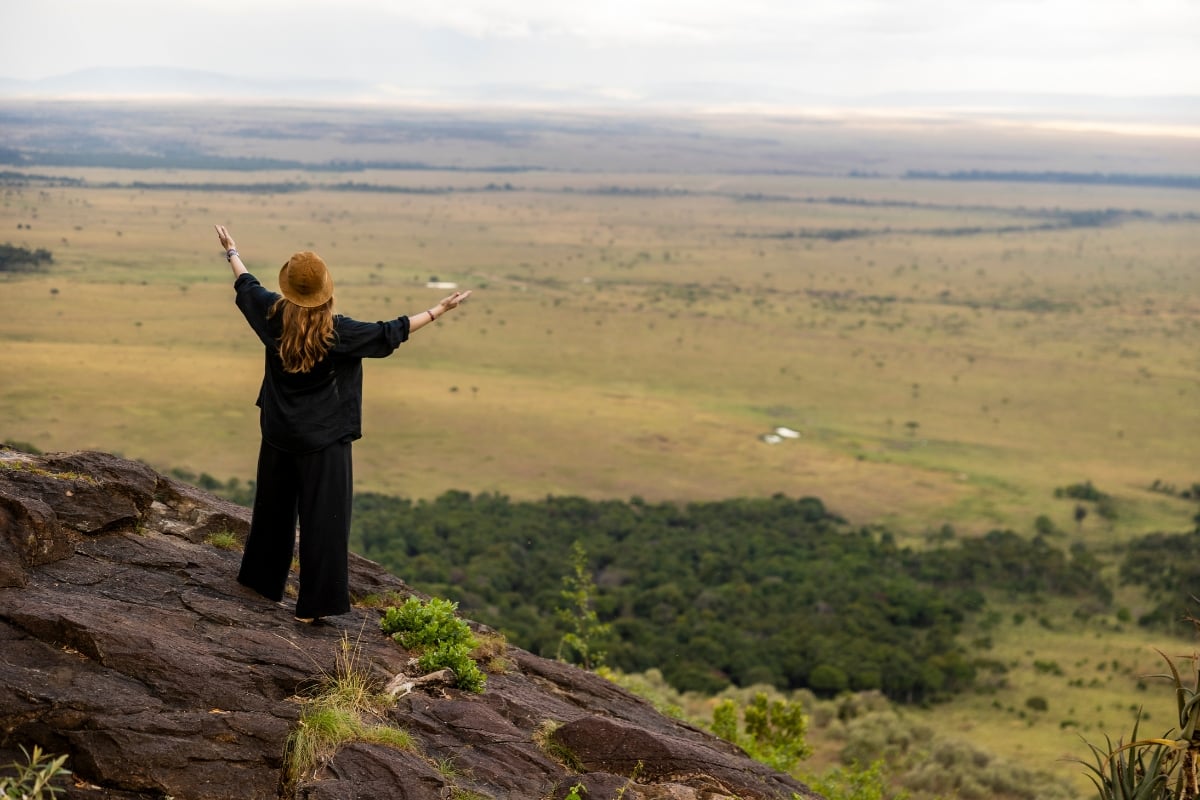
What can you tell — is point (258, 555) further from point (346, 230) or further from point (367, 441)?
point (346, 230)

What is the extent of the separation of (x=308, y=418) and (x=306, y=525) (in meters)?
0.56

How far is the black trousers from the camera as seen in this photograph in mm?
5812

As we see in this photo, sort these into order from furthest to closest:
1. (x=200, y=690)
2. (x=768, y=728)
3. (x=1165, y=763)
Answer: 1. (x=768, y=728)
2. (x=1165, y=763)
3. (x=200, y=690)

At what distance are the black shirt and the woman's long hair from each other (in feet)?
0.19

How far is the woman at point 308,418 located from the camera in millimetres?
5578

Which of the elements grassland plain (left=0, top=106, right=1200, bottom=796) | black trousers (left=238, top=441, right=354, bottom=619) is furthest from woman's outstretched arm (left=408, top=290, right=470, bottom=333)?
grassland plain (left=0, top=106, right=1200, bottom=796)

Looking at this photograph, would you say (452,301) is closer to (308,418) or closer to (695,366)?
(308,418)

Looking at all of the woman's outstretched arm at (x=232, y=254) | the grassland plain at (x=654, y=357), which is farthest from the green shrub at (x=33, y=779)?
the grassland plain at (x=654, y=357)

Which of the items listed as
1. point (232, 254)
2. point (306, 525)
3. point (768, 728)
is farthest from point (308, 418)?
point (768, 728)

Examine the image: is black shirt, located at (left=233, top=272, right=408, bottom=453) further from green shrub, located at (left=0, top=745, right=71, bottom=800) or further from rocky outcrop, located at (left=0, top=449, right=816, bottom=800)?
green shrub, located at (left=0, top=745, right=71, bottom=800)

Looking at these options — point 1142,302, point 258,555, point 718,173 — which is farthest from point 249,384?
point 718,173

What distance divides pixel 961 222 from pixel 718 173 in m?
60.4

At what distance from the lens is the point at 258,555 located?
19.9 feet

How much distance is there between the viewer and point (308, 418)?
5723mm
